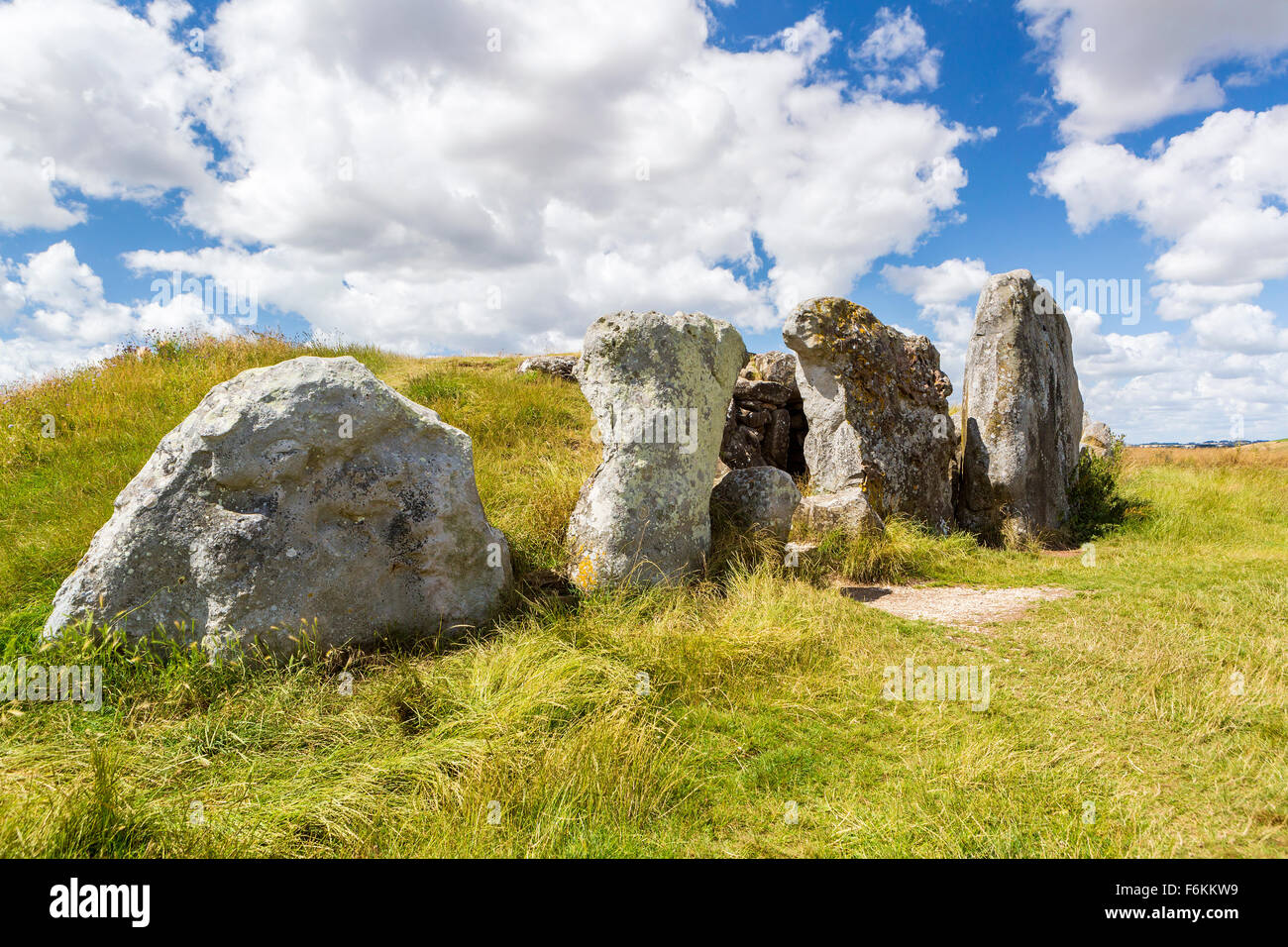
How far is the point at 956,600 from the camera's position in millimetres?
6828

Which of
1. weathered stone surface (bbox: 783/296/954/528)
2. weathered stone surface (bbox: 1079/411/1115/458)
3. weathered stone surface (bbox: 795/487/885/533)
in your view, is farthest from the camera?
weathered stone surface (bbox: 1079/411/1115/458)

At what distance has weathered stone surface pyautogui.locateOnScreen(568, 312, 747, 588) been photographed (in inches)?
241

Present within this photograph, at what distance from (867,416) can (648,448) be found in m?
4.08

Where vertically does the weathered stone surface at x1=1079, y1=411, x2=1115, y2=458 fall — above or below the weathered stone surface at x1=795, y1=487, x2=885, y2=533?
above

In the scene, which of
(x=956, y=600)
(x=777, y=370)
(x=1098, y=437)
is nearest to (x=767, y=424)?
(x=777, y=370)

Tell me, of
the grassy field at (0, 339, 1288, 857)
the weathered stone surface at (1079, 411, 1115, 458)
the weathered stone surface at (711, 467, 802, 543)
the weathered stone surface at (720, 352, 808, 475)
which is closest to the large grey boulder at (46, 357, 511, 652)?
the grassy field at (0, 339, 1288, 857)

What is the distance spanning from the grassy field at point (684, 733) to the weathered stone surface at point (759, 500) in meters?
0.51

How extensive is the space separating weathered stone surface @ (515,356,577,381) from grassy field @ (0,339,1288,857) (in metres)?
6.95

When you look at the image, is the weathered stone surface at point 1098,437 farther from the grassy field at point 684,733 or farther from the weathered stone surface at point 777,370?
the grassy field at point 684,733

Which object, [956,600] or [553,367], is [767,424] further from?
[553,367]

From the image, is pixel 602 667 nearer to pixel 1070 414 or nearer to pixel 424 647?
pixel 424 647

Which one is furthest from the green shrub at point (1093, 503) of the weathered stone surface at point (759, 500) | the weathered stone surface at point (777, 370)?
the weathered stone surface at point (759, 500)

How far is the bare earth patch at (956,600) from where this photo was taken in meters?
6.17

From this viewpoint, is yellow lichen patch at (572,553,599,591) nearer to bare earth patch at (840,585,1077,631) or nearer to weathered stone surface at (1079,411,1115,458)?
bare earth patch at (840,585,1077,631)
